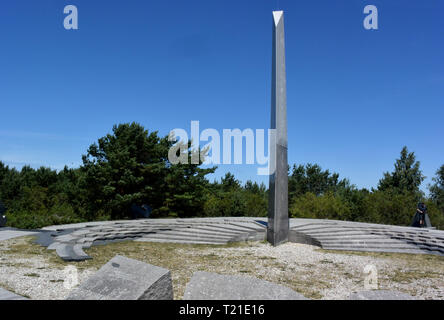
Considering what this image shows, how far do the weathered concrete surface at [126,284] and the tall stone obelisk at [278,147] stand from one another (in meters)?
7.18

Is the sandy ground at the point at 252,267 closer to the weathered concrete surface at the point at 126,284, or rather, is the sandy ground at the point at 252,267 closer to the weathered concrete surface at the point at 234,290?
the weathered concrete surface at the point at 126,284

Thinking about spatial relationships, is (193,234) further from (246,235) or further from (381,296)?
(381,296)

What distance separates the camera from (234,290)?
3.68m

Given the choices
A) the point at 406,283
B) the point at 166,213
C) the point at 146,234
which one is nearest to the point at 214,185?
the point at 166,213

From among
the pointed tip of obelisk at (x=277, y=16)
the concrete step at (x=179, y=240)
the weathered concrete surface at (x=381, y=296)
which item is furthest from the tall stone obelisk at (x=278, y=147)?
the weathered concrete surface at (x=381, y=296)

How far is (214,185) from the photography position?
26.1 metres

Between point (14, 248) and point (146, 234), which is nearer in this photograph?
point (14, 248)

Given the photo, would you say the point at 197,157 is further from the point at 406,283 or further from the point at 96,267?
the point at 406,283

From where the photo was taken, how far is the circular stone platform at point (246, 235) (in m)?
10.2

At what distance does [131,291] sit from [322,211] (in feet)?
68.6

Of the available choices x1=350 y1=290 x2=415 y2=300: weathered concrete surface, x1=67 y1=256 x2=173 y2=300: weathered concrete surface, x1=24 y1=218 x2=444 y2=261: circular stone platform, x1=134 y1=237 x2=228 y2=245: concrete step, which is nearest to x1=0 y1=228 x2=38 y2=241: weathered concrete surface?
x1=24 y1=218 x2=444 y2=261: circular stone platform

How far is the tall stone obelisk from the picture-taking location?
1070cm

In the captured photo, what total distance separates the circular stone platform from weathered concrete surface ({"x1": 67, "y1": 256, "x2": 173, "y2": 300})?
579 cm

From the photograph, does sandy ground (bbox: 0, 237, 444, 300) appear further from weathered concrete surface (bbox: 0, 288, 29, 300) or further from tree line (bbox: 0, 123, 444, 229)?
tree line (bbox: 0, 123, 444, 229)
